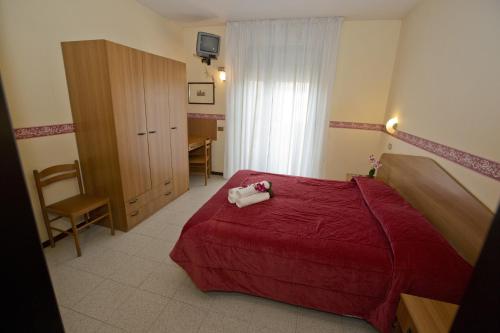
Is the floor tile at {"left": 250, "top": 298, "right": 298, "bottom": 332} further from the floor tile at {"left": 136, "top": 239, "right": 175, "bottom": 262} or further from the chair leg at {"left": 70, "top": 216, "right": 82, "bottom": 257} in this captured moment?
the chair leg at {"left": 70, "top": 216, "right": 82, "bottom": 257}

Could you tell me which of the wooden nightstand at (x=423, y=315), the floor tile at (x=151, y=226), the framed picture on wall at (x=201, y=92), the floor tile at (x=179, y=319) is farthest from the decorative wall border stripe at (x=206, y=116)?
the wooden nightstand at (x=423, y=315)

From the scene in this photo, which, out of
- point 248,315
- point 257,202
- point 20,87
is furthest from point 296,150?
point 20,87

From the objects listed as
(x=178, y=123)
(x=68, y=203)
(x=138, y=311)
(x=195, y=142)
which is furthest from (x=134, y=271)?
(x=195, y=142)

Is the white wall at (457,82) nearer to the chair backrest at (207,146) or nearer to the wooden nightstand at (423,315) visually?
the wooden nightstand at (423,315)

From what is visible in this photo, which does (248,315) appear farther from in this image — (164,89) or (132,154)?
(164,89)

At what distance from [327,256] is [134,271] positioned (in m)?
1.64

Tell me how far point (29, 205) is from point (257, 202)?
5.93ft

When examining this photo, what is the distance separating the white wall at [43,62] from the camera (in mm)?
1873

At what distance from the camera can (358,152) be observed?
3.74 meters

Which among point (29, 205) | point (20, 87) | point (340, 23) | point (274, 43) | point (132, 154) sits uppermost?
point (340, 23)

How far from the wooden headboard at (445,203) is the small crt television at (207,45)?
10.3 ft

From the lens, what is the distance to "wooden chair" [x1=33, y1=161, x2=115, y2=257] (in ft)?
6.87

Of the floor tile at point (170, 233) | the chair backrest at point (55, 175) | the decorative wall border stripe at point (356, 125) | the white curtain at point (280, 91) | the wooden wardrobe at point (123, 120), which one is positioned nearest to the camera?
the chair backrest at point (55, 175)

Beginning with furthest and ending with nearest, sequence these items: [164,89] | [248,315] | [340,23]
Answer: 1. [340,23]
2. [164,89]
3. [248,315]
